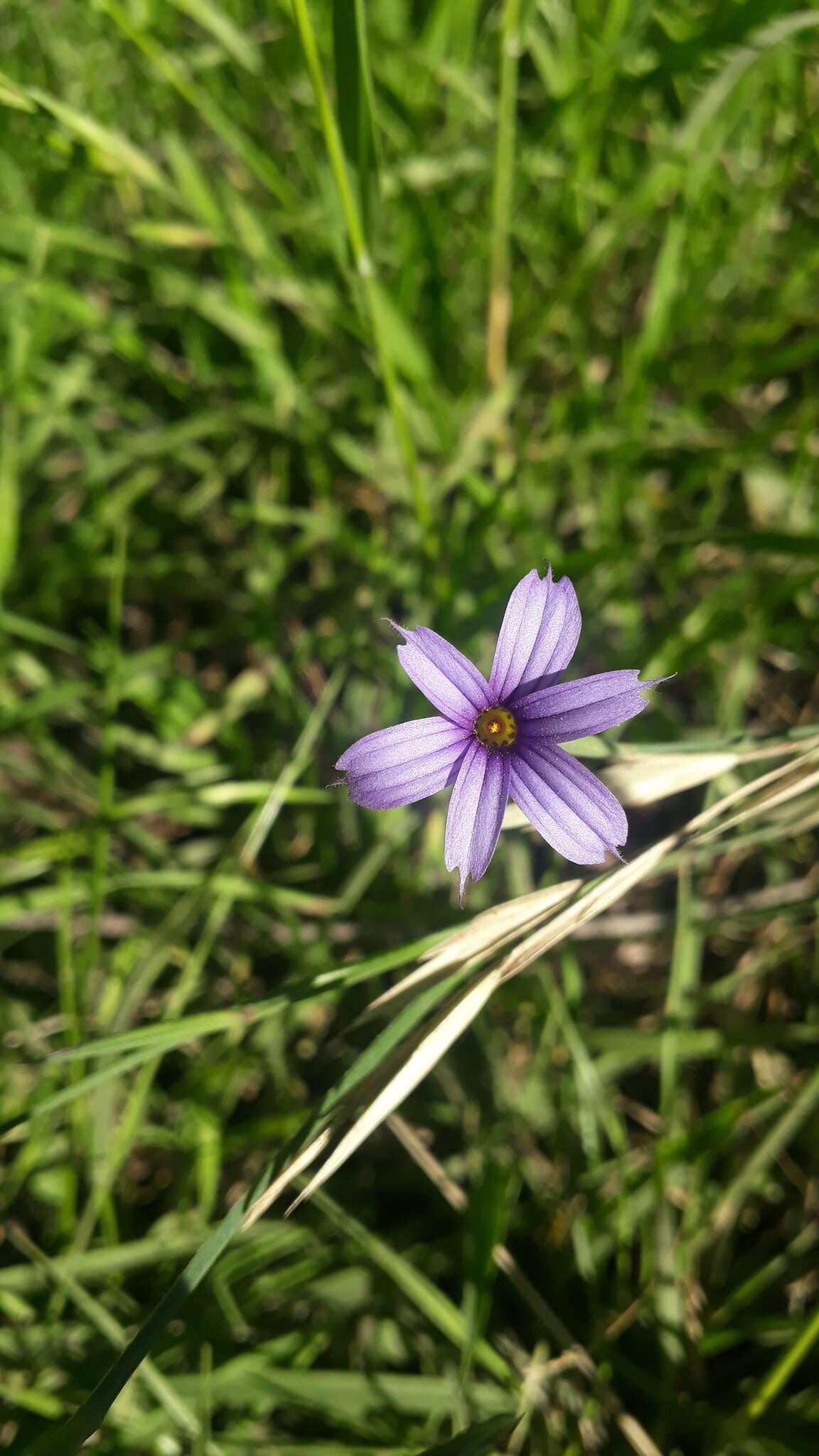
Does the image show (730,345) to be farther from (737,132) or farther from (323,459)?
(323,459)

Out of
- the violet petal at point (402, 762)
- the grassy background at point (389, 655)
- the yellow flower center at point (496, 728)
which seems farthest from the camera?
the grassy background at point (389, 655)

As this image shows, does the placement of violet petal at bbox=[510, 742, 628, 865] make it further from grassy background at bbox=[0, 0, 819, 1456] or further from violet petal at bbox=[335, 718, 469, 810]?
grassy background at bbox=[0, 0, 819, 1456]

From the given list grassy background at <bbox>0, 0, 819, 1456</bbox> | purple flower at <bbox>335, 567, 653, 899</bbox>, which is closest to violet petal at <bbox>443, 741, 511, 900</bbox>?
purple flower at <bbox>335, 567, 653, 899</bbox>

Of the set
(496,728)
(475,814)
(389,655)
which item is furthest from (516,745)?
(389,655)

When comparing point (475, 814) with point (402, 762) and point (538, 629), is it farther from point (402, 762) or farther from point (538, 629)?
point (538, 629)

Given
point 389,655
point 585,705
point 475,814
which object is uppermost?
point 585,705

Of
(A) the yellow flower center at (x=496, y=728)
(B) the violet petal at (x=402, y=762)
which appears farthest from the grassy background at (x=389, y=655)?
(B) the violet petal at (x=402, y=762)

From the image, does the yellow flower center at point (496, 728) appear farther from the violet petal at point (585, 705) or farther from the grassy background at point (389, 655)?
the grassy background at point (389, 655)
